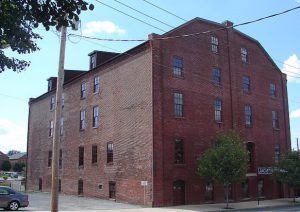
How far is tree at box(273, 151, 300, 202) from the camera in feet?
120

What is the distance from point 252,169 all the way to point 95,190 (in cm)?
1406

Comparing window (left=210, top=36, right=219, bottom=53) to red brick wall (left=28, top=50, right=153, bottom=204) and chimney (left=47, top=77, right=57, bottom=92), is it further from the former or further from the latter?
chimney (left=47, top=77, right=57, bottom=92)

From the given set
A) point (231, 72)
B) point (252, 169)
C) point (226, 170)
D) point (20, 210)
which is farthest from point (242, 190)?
point (20, 210)

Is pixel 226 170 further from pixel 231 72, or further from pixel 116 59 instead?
pixel 116 59

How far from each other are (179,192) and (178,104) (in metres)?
6.62

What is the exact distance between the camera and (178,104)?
33.6 meters

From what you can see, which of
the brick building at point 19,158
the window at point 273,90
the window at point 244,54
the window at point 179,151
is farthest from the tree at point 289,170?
the brick building at point 19,158

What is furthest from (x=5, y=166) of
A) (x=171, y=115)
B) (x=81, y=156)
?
(x=171, y=115)

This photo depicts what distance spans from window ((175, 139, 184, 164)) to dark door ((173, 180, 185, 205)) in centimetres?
155

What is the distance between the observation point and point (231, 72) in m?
38.8

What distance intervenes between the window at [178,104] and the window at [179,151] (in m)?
2.05

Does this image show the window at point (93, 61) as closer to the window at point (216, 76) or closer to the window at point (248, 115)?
the window at point (216, 76)

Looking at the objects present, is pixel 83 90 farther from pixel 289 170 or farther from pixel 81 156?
pixel 289 170

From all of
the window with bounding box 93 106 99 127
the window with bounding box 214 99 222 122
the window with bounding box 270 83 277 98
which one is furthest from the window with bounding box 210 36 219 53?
the window with bounding box 93 106 99 127
